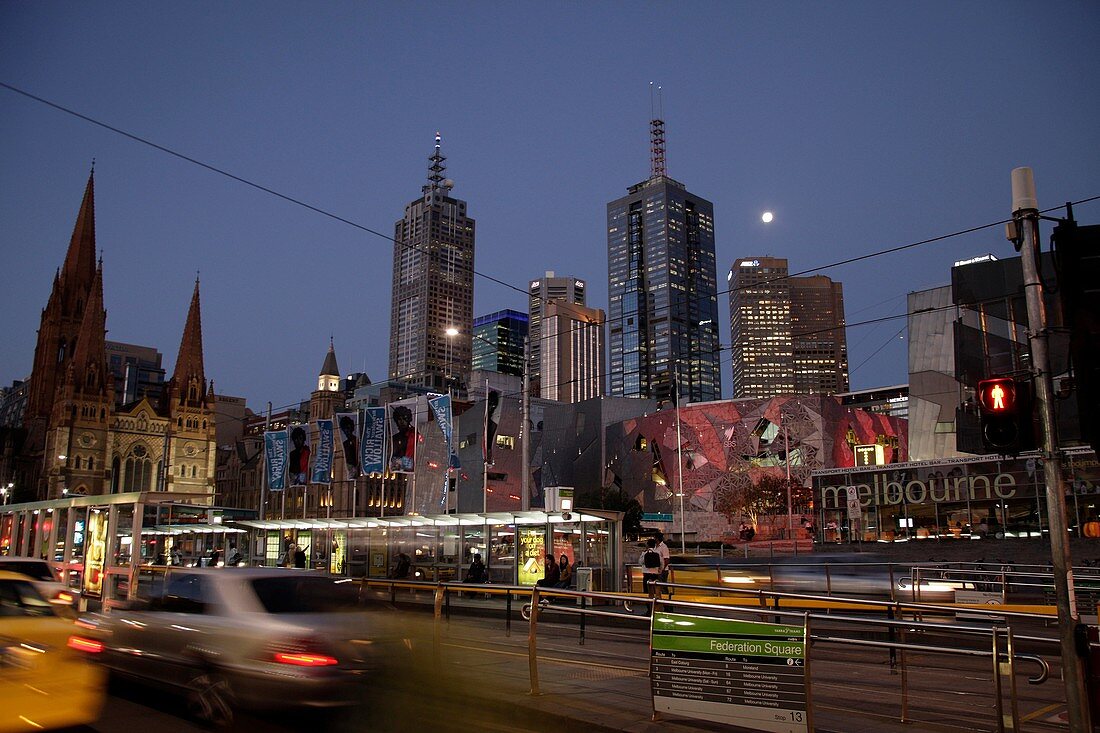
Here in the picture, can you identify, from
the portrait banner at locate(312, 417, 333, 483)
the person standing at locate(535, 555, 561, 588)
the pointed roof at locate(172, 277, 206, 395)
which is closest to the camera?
the person standing at locate(535, 555, 561, 588)

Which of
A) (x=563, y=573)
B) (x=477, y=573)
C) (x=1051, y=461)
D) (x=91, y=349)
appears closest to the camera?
(x=1051, y=461)

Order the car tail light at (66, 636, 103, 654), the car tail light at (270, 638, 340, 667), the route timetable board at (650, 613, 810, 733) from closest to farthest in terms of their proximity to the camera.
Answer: the route timetable board at (650, 613, 810, 733), the car tail light at (270, 638, 340, 667), the car tail light at (66, 636, 103, 654)

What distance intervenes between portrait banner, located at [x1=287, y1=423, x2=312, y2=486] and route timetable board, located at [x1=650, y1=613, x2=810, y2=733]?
40025mm

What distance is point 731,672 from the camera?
8.17 metres

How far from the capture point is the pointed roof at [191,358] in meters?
141

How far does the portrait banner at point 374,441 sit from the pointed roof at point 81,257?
12141 centimetres

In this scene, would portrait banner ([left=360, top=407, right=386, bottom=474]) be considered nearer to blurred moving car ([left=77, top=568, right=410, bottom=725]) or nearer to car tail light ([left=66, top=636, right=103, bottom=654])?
car tail light ([left=66, top=636, right=103, bottom=654])

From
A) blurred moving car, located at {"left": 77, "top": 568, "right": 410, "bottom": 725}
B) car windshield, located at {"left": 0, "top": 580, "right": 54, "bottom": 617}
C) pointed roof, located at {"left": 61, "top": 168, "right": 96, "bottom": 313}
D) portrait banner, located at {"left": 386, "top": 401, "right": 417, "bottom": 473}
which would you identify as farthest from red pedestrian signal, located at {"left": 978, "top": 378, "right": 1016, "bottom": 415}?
pointed roof, located at {"left": 61, "top": 168, "right": 96, "bottom": 313}

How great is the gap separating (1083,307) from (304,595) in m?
8.04

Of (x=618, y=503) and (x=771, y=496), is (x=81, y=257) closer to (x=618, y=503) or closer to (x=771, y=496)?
(x=618, y=503)

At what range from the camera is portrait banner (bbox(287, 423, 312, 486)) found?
46.0m

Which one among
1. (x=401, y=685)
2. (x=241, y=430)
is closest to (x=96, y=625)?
(x=401, y=685)

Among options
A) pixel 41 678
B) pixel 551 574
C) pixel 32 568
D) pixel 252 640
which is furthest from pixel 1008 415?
pixel 551 574

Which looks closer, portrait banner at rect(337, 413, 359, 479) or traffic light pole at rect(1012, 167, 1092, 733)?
traffic light pole at rect(1012, 167, 1092, 733)
